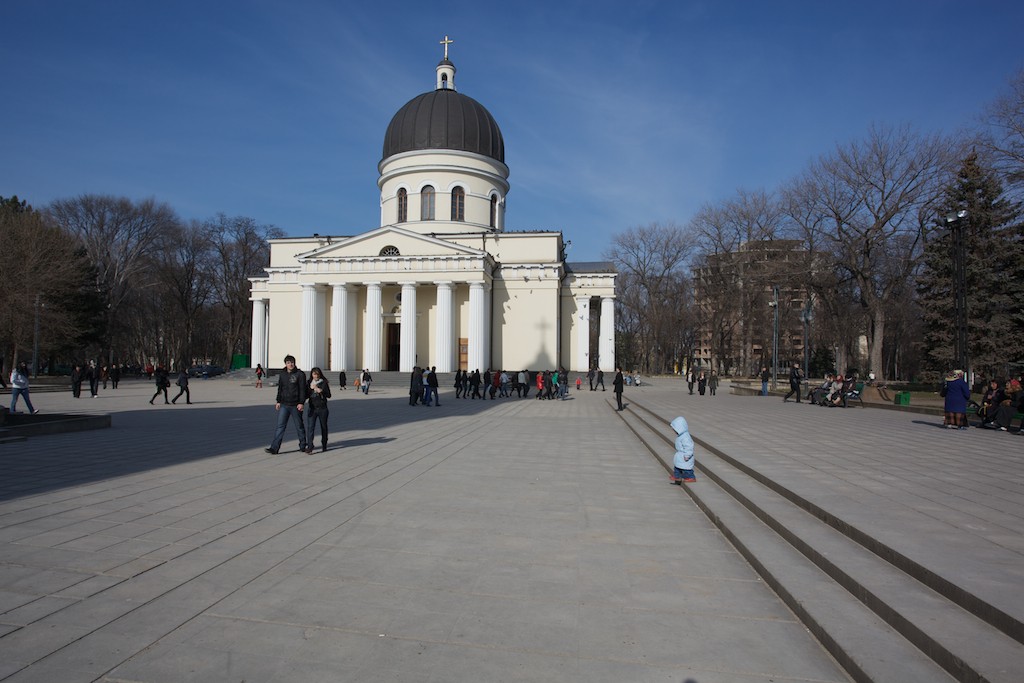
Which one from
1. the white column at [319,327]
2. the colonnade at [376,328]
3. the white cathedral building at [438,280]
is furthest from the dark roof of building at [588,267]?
the white column at [319,327]

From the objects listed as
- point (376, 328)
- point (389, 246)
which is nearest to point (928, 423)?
point (376, 328)

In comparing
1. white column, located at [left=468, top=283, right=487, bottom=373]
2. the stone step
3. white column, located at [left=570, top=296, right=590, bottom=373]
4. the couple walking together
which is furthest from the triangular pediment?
the stone step

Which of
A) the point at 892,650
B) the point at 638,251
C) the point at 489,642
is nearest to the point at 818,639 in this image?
the point at 892,650

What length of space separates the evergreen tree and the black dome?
106 feet

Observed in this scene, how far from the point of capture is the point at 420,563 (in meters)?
4.95

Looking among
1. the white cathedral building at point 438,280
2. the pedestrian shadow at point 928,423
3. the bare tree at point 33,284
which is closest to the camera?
the pedestrian shadow at point 928,423

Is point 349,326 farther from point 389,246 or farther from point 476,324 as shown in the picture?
Result: point 476,324

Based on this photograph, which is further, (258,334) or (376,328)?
(258,334)

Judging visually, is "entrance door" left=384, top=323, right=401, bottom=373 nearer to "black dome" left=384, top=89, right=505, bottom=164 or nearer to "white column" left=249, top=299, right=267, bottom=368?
"white column" left=249, top=299, right=267, bottom=368

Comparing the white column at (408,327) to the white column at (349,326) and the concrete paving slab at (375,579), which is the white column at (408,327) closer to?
the white column at (349,326)

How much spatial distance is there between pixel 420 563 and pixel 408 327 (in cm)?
3969

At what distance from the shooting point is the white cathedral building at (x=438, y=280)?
4409 centimetres

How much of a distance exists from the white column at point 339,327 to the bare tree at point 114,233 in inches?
843

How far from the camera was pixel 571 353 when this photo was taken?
169 ft
